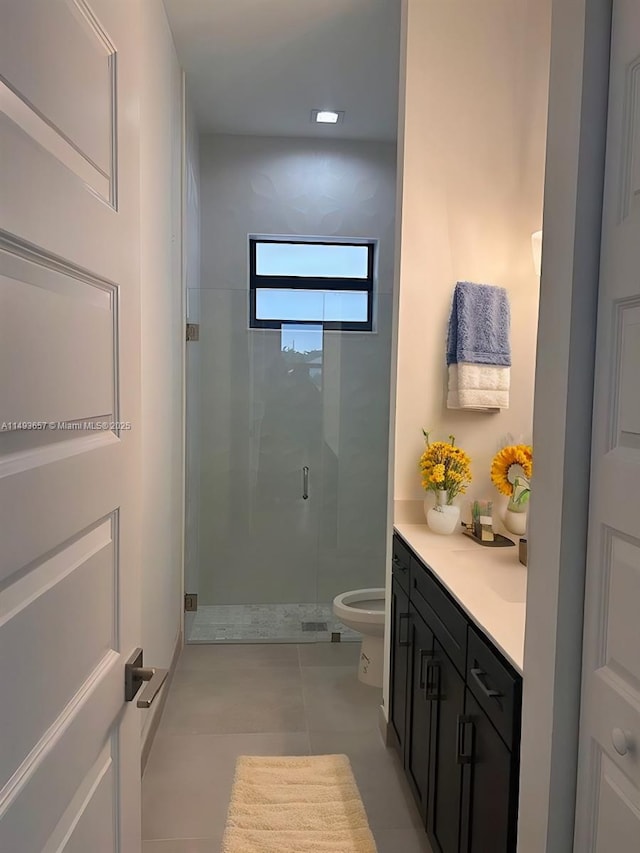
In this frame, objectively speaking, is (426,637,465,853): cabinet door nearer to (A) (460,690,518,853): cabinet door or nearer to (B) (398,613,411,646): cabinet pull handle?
(A) (460,690,518,853): cabinet door

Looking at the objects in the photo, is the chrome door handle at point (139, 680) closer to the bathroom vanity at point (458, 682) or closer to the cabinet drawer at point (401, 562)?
the bathroom vanity at point (458, 682)

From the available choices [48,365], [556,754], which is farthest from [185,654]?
[48,365]

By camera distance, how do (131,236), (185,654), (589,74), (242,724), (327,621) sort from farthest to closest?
(327,621) → (185,654) → (242,724) → (131,236) → (589,74)

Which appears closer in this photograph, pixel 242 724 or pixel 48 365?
pixel 48 365

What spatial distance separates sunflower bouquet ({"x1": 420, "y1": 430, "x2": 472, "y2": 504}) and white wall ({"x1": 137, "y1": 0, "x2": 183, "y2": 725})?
3.45ft

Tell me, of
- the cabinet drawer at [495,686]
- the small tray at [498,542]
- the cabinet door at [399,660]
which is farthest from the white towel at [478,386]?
the cabinet drawer at [495,686]

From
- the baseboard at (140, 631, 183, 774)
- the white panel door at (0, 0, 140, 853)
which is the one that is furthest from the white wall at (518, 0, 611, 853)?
the baseboard at (140, 631, 183, 774)

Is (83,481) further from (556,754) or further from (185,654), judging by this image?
(185,654)

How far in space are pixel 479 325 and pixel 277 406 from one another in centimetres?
173

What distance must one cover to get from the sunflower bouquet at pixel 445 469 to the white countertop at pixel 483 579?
172mm

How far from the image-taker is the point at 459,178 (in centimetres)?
254

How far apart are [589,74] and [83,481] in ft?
3.06

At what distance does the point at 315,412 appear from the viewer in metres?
4.00

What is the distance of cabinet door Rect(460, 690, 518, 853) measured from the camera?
→ 1323mm
